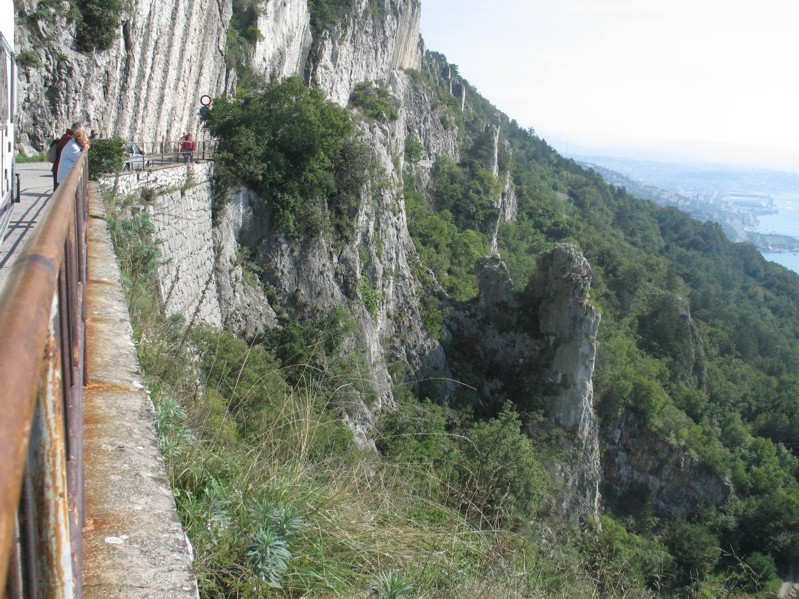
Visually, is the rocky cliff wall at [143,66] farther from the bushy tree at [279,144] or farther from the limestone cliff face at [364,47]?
the limestone cliff face at [364,47]

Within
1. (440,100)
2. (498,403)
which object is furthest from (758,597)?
(440,100)

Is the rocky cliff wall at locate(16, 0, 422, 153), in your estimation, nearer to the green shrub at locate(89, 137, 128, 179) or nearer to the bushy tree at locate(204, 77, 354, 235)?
the bushy tree at locate(204, 77, 354, 235)

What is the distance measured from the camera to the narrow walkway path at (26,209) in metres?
5.51

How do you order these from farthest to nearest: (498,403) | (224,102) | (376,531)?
(498,403) < (224,102) < (376,531)

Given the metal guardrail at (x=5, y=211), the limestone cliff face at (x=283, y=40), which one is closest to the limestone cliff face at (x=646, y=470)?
the limestone cliff face at (x=283, y=40)

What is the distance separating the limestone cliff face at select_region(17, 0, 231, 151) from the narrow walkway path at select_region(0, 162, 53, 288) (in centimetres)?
243

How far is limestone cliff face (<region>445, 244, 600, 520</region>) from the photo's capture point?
939 inches

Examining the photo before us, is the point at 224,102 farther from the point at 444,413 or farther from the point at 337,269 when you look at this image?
the point at 444,413

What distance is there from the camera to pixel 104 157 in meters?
9.67

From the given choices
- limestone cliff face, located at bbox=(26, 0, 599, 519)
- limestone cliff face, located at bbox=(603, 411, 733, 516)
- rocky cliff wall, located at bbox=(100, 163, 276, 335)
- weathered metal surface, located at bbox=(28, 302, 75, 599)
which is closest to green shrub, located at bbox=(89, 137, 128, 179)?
rocky cliff wall, located at bbox=(100, 163, 276, 335)

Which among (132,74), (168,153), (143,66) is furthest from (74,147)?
(168,153)

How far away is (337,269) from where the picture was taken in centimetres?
2056

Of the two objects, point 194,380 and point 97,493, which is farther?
point 194,380

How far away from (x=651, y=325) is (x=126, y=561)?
158 feet
